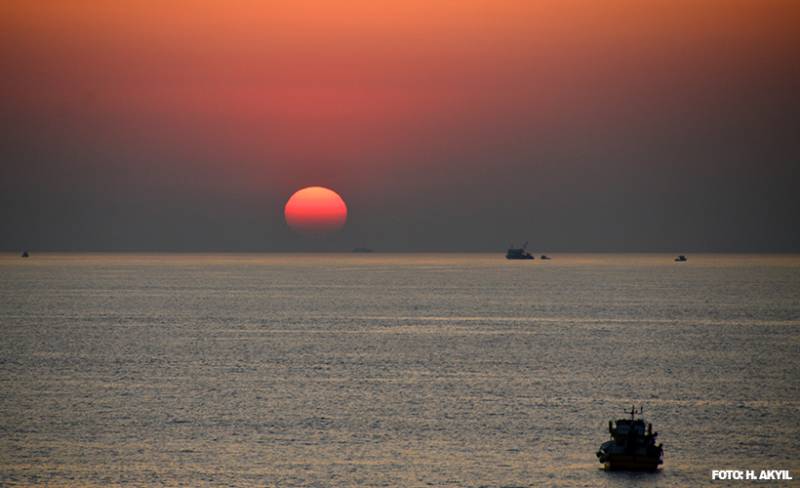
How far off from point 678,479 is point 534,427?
14.0m

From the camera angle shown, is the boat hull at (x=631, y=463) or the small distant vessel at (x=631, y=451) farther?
the small distant vessel at (x=631, y=451)

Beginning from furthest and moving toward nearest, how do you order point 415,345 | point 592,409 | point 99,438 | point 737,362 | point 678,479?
point 415,345 < point 737,362 < point 592,409 < point 99,438 < point 678,479

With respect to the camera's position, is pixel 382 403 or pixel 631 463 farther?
pixel 382 403

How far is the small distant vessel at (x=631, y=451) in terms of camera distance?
58.2 m

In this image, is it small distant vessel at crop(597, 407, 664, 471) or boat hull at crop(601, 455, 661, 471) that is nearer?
boat hull at crop(601, 455, 661, 471)

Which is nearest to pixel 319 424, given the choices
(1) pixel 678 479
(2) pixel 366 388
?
(2) pixel 366 388

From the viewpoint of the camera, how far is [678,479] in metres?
57.0

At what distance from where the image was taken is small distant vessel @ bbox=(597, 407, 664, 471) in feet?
191

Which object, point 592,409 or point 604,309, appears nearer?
point 592,409

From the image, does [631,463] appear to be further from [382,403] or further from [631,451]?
[382,403]

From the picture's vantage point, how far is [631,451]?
58.4 m

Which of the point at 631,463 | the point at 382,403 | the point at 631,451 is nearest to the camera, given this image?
the point at 631,463

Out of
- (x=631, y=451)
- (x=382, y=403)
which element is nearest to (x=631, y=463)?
(x=631, y=451)

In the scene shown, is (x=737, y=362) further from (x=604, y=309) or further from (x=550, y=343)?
(x=604, y=309)
